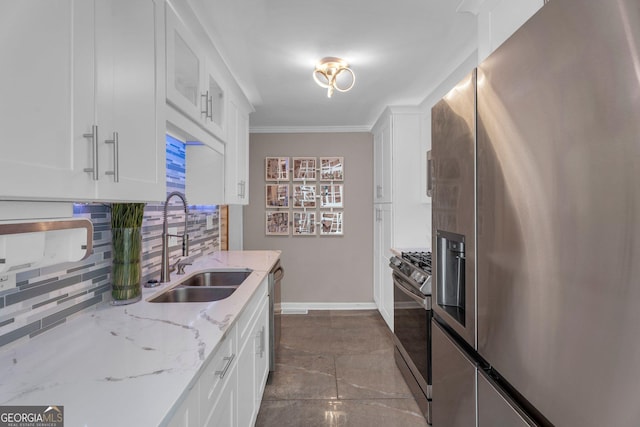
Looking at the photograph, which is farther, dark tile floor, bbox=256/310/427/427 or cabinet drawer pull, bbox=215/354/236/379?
dark tile floor, bbox=256/310/427/427

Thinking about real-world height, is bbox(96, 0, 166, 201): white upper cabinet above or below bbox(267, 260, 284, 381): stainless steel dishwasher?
above

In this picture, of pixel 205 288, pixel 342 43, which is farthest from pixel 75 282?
pixel 342 43

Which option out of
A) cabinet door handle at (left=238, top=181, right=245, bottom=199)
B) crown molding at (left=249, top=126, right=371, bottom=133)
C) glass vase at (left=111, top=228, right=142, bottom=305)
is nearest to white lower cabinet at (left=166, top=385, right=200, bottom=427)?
glass vase at (left=111, top=228, right=142, bottom=305)

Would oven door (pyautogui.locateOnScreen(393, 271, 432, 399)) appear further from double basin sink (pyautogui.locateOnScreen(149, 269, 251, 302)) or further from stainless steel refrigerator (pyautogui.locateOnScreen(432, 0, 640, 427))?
double basin sink (pyautogui.locateOnScreen(149, 269, 251, 302))

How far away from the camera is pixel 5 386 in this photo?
2.65ft

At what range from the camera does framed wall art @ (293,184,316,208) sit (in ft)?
13.9

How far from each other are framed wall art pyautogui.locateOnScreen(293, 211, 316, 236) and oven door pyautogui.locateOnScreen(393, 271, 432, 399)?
1.88 meters

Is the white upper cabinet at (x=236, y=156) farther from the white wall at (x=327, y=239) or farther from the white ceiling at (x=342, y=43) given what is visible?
the white wall at (x=327, y=239)

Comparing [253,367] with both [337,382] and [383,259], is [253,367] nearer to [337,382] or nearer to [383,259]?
[337,382]

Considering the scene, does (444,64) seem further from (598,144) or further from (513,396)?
(513,396)

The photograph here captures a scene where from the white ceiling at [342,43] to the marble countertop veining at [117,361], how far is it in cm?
159

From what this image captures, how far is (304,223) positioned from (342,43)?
2531 millimetres

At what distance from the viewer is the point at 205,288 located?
1904mm

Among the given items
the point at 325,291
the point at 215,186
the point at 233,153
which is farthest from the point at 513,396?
the point at 325,291
